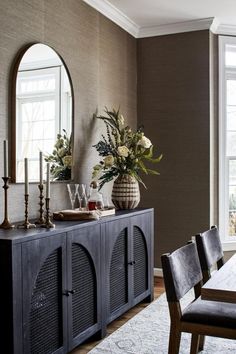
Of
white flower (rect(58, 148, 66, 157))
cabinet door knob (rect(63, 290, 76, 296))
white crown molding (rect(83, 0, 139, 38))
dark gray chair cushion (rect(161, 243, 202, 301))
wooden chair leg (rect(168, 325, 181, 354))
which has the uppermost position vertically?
white crown molding (rect(83, 0, 139, 38))

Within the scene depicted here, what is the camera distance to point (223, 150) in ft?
15.6

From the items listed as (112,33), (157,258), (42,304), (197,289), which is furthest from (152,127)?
(42,304)

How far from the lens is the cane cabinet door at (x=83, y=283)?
2.63 m

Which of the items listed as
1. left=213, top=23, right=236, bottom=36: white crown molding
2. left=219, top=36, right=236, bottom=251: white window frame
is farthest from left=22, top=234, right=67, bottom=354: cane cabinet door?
left=213, top=23, right=236, bottom=36: white crown molding

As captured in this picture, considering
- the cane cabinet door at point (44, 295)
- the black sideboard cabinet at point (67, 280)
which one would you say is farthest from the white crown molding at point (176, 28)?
the cane cabinet door at point (44, 295)

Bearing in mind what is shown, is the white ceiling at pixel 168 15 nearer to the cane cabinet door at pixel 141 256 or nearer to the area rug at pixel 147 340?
the cane cabinet door at pixel 141 256

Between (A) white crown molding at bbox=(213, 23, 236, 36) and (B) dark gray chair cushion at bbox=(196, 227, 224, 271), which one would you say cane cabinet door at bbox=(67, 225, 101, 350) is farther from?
(A) white crown molding at bbox=(213, 23, 236, 36)

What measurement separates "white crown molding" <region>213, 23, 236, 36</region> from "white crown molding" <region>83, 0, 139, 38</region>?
2.80 ft

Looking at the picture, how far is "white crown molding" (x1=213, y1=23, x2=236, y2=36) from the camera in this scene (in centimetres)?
470

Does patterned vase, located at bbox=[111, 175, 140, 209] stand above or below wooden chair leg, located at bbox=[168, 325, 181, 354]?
above

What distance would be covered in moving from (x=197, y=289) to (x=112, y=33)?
2752 mm

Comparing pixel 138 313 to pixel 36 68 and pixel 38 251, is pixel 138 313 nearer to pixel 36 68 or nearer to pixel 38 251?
pixel 38 251

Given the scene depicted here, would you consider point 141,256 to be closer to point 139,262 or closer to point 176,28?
point 139,262

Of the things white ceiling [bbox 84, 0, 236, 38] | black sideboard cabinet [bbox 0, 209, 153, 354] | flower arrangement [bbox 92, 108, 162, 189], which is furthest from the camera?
white ceiling [bbox 84, 0, 236, 38]
